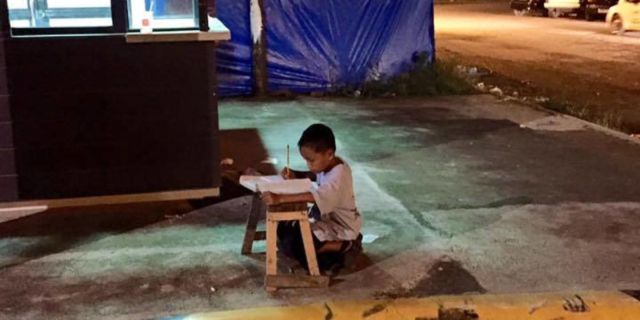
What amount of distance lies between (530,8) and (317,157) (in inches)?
1230

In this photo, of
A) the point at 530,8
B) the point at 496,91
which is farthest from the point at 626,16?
the point at 496,91

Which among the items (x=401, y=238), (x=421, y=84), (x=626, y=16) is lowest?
(x=401, y=238)

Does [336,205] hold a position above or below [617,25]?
below

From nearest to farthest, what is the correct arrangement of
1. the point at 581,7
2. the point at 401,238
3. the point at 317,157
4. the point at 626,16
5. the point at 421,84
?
the point at 317,157
the point at 401,238
the point at 421,84
the point at 626,16
the point at 581,7

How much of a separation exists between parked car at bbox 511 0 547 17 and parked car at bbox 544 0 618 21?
3.24 ft

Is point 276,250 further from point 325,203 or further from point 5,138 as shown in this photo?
point 5,138

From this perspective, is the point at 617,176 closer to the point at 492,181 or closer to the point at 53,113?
the point at 492,181

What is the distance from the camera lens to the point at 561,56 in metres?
19.3

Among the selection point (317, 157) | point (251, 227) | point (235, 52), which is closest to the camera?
point (317, 157)

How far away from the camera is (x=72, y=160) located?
6.61m

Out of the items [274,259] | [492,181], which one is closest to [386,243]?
[274,259]

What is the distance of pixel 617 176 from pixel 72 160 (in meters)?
4.94

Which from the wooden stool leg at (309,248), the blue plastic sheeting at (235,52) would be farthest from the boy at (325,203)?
the blue plastic sheeting at (235,52)

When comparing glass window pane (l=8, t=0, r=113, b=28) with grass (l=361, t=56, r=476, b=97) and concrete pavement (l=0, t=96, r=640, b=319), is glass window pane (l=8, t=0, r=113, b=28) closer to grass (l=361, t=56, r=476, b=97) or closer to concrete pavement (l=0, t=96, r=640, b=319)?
concrete pavement (l=0, t=96, r=640, b=319)
